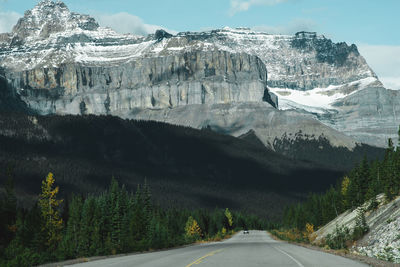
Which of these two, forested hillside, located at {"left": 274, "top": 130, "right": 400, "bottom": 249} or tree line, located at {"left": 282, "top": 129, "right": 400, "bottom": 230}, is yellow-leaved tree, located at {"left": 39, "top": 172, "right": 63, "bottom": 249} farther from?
tree line, located at {"left": 282, "top": 129, "right": 400, "bottom": 230}

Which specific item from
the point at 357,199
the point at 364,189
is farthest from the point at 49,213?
the point at 364,189

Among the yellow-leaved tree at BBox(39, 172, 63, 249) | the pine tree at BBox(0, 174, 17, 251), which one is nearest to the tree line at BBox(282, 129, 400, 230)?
the yellow-leaved tree at BBox(39, 172, 63, 249)

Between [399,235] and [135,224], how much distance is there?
3847 centimetres

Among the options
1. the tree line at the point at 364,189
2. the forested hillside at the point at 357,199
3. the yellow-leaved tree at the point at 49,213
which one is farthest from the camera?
the yellow-leaved tree at the point at 49,213

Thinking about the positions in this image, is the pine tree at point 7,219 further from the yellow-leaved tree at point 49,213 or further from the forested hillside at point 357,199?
the forested hillside at point 357,199

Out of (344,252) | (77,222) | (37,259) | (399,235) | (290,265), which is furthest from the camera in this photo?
(77,222)

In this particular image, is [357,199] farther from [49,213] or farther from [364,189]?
[49,213]

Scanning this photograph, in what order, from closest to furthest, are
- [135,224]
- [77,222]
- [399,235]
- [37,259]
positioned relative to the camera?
1. [37,259]
2. [399,235]
3. [135,224]
4. [77,222]

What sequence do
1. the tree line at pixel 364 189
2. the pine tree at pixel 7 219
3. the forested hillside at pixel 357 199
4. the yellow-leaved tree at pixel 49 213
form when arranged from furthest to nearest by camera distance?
1. the yellow-leaved tree at pixel 49 213
2. the pine tree at pixel 7 219
3. the tree line at pixel 364 189
4. the forested hillside at pixel 357 199

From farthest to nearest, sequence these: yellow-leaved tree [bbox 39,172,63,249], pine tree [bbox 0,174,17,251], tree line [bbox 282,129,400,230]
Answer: yellow-leaved tree [bbox 39,172,63,249] → pine tree [bbox 0,174,17,251] → tree line [bbox 282,129,400,230]

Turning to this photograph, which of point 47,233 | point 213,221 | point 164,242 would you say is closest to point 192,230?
point 213,221

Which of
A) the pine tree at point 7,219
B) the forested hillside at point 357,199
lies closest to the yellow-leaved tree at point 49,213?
the pine tree at point 7,219

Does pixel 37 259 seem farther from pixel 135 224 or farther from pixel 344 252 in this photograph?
pixel 135 224

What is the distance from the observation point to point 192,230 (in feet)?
454
